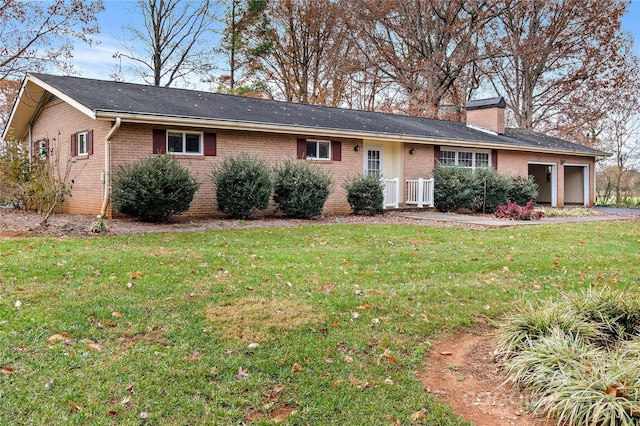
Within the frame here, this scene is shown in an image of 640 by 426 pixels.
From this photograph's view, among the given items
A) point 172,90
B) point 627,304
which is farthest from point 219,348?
point 172,90

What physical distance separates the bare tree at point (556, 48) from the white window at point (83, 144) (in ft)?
77.8

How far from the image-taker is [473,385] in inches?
139

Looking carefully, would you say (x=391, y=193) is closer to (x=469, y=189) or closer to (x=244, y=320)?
(x=469, y=189)

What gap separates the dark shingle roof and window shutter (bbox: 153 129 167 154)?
55 centimetres

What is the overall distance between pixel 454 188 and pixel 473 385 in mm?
13353

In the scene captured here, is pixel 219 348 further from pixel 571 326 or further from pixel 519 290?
pixel 519 290

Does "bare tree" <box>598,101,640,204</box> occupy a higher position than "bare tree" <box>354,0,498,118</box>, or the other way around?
"bare tree" <box>354,0,498,118</box>

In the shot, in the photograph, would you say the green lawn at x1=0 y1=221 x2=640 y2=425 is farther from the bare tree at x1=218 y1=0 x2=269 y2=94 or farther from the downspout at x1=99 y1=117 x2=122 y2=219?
the bare tree at x1=218 y1=0 x2=269 y2=94

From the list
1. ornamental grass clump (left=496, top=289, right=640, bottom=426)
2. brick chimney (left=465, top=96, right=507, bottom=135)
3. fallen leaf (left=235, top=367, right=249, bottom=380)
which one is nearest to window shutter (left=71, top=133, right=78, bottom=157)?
fallen leaf (left=235, top=367, right=249, bottom=380)

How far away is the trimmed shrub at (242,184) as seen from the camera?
12.1m

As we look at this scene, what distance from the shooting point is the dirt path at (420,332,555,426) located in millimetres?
3092

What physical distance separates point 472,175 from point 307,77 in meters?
15.3

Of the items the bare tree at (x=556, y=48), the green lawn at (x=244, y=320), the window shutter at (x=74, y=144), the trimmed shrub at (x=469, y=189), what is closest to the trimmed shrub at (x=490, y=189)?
the trimmed shrub at (x=469, y=189)

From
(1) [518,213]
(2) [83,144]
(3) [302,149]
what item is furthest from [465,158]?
(2) [83,144]
